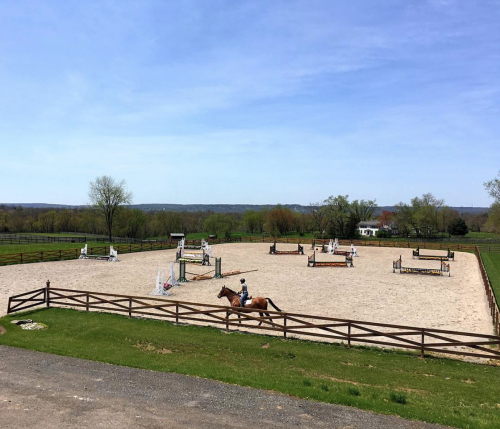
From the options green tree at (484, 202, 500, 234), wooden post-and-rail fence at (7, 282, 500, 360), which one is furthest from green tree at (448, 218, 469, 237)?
wooden post-and-rail fence at (7, 282, 500, 360)

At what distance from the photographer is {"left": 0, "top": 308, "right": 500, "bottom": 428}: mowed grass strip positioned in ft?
30.8

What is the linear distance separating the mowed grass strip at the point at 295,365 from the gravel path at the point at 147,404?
0.62m

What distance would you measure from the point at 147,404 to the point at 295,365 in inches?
201

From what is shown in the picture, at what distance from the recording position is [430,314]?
20031mm

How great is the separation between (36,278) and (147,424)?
2486cm

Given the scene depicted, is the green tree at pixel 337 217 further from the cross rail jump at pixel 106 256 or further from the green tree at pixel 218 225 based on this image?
the cross rail jump at pixel 106 256

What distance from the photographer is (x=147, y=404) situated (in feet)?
29.8

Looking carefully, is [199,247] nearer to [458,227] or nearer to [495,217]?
[495,217]

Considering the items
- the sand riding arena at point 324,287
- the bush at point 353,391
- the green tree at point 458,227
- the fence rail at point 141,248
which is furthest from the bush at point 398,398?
the green tree at point 458,227

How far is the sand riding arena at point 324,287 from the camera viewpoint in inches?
786

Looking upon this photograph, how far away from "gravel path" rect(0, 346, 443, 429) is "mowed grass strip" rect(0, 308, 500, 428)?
24.4 inches

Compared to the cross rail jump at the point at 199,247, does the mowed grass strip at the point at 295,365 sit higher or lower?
lower

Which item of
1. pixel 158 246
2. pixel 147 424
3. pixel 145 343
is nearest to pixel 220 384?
pixel 147 424

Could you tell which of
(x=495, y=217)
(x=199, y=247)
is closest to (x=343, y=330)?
(x=199, y=247)
